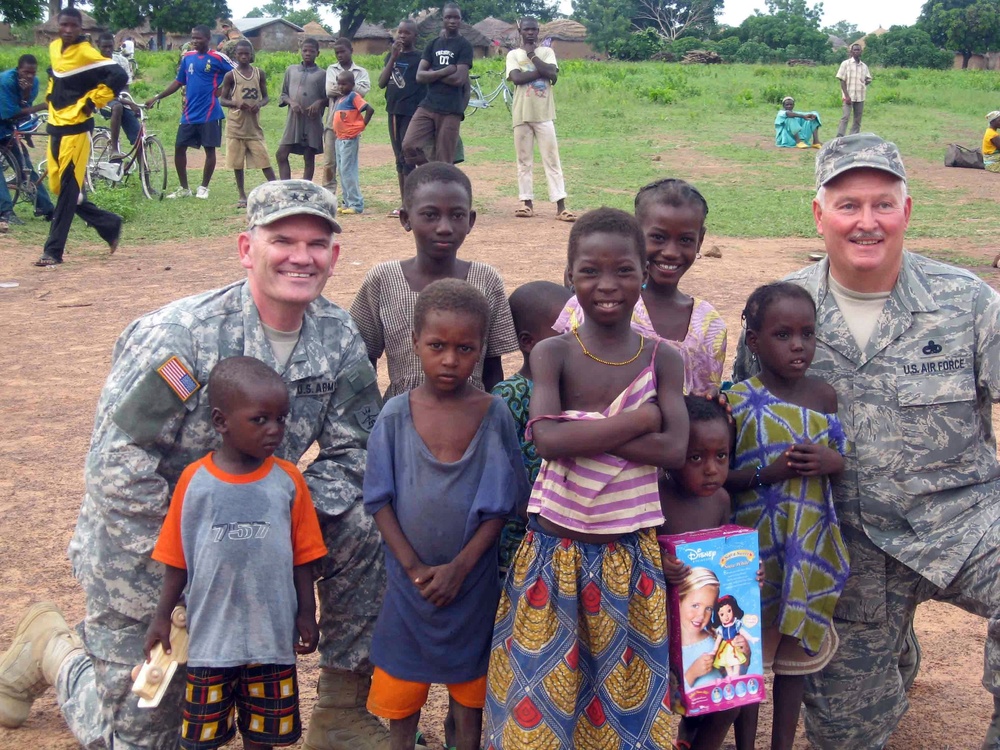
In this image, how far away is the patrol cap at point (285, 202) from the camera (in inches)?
115

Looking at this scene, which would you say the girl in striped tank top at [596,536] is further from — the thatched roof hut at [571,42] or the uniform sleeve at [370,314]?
the thatched roof hut at [571,42]

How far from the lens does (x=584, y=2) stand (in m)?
82.7

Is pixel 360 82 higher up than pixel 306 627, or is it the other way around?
pixel 360 82

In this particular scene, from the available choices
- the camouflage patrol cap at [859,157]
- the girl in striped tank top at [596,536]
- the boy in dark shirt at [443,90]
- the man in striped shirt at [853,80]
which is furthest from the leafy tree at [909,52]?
the girl in striped tank top at [596,536]

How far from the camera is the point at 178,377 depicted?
2.84 m

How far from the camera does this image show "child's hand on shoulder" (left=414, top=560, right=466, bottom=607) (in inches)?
104

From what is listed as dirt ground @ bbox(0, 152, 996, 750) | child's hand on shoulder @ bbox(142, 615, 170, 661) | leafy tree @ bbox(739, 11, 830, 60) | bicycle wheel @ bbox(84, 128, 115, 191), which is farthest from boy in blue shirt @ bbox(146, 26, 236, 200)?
leafy tree @ bbox(739, 11, 830, 60)

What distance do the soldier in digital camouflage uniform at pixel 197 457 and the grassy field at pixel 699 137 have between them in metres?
8.56

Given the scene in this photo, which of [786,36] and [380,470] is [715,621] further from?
[786,36]

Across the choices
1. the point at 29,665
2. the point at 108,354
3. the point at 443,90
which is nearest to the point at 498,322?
the point at 29,665

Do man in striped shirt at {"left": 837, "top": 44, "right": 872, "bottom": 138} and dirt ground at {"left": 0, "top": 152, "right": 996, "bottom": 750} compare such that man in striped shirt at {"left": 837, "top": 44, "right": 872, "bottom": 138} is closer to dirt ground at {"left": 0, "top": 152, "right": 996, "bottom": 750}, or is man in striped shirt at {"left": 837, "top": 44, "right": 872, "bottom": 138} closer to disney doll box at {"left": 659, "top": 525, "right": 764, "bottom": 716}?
dirt ground at {"left": 0, "top": 152, "right": 996, "bottom": 750}

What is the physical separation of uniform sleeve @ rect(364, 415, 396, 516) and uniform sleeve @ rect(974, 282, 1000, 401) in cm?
172

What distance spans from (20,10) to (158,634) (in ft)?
137

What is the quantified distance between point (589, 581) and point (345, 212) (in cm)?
1012
